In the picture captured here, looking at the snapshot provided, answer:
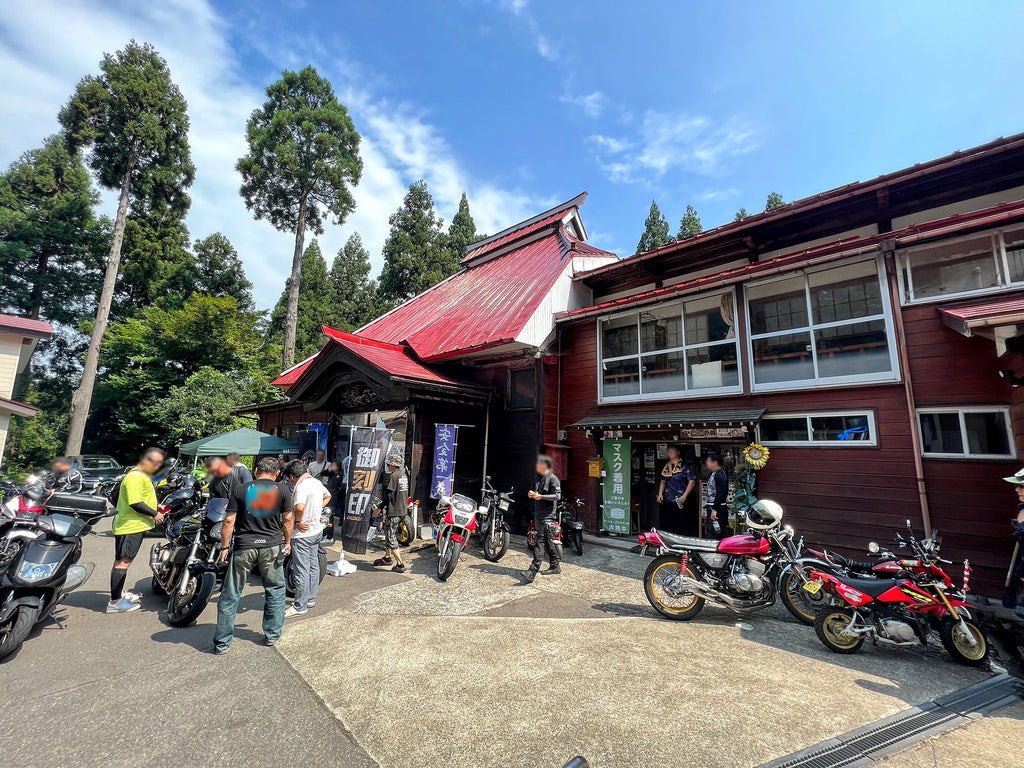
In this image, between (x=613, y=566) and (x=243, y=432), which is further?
(x=243, y=432)

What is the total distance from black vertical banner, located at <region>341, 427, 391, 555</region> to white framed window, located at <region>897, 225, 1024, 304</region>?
377 inches

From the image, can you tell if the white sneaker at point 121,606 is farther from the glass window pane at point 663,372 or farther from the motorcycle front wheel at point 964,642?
the glass window pane at point 663,372

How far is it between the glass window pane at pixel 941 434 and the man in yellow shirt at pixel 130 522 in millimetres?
10648

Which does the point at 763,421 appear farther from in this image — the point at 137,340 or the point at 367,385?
the point at 137,340

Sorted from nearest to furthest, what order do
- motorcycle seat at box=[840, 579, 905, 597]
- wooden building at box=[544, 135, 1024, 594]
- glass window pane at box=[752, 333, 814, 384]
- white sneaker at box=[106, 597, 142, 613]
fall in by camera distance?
motorcycle seat at box=[840, 579, 905, 597] → white sneaker at box=[106, 597, 142, 613] → wooden building at box=[544, 135, 1024, 594] → glass window pane at box=[752, 333, 814, 384]

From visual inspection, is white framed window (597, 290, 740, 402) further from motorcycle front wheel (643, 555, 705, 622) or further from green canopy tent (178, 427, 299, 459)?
green canopy tent (178, 427, 299, 459)

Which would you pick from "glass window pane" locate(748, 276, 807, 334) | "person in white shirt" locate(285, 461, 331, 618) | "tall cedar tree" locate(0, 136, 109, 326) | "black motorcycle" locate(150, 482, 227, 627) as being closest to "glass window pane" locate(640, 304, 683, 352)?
"glass window pane" locate(748, 276, 807, 334)

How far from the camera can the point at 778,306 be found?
873 cm

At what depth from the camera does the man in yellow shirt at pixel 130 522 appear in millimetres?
5051

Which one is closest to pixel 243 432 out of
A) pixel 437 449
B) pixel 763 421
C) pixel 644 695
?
pixel 437 449

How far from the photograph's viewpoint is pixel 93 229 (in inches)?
1095

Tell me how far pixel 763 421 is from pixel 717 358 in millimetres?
1566

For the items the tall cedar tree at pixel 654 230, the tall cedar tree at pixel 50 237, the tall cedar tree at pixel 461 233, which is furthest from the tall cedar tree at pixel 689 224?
the tall cedar tree at pixel 50 237

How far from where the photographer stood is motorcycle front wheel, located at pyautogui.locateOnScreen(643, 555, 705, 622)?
5.21 meters
